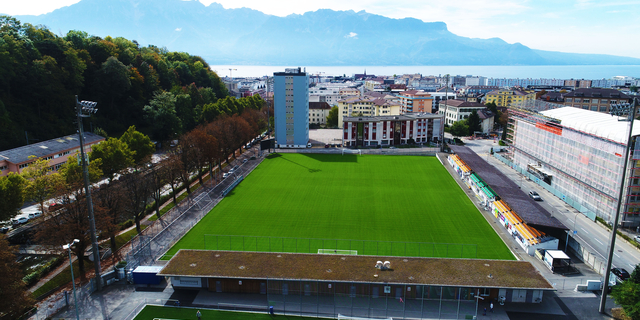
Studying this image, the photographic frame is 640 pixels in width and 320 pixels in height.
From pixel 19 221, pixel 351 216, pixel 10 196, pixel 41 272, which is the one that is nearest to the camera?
pixel 41 272

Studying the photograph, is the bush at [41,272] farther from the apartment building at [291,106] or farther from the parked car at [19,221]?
the apartment building at [291,106]

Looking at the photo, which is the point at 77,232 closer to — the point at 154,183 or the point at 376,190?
the point at 154,183

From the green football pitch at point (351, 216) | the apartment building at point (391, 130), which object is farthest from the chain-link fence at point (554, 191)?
the apartment building at point (391, 130)

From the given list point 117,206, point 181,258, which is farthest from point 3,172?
point 181,258

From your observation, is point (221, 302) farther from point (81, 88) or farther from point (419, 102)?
point (419, 102)

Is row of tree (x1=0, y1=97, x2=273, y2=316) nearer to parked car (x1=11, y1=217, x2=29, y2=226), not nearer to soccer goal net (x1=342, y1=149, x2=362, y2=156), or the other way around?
parked car (x1=11, y1=217, x2=29, y2=226)

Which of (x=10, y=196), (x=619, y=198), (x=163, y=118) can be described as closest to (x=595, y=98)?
(x=619, y=198)

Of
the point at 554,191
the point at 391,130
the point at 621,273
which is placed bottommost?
the point at 621,273

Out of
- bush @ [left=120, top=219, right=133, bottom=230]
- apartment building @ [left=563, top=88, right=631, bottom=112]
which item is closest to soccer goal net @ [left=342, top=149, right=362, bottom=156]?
bush @ [left=120, top=219, right=133, bottom=230]
